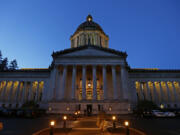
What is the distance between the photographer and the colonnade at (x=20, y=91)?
129 feet

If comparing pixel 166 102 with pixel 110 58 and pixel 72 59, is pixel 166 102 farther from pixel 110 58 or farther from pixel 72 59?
pixel 72 59

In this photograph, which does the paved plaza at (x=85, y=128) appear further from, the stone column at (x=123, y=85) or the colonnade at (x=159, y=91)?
the colonnade at (x=159, y=91)

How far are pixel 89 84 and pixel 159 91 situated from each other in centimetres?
2375

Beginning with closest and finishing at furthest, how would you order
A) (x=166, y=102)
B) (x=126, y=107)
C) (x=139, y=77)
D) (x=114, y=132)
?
(x=114, y=132) → (x=126, y=107) → (x=166, y=102) → (x=139, y=77)

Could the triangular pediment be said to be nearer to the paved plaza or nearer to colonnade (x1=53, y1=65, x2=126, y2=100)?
colonnade (x1=53, y1=65, x2=126, y2=100)

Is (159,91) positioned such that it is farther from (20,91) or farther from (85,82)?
(20,91)

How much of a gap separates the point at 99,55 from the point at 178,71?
28809 millimetres

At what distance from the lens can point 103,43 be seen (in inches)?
2039

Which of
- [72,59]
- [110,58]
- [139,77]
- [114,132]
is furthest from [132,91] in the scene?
[114,132]

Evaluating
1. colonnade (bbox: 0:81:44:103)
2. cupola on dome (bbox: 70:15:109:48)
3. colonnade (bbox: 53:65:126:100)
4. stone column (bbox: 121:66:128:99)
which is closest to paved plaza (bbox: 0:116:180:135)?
colonnade (bbox: 53:65:126:100)

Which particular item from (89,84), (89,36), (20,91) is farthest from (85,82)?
(20,91)

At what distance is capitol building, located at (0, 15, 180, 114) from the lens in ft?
99.8

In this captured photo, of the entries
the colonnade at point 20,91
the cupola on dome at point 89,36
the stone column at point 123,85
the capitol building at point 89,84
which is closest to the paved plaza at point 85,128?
the capitol building at point 89,84

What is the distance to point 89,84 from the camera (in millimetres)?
37438
